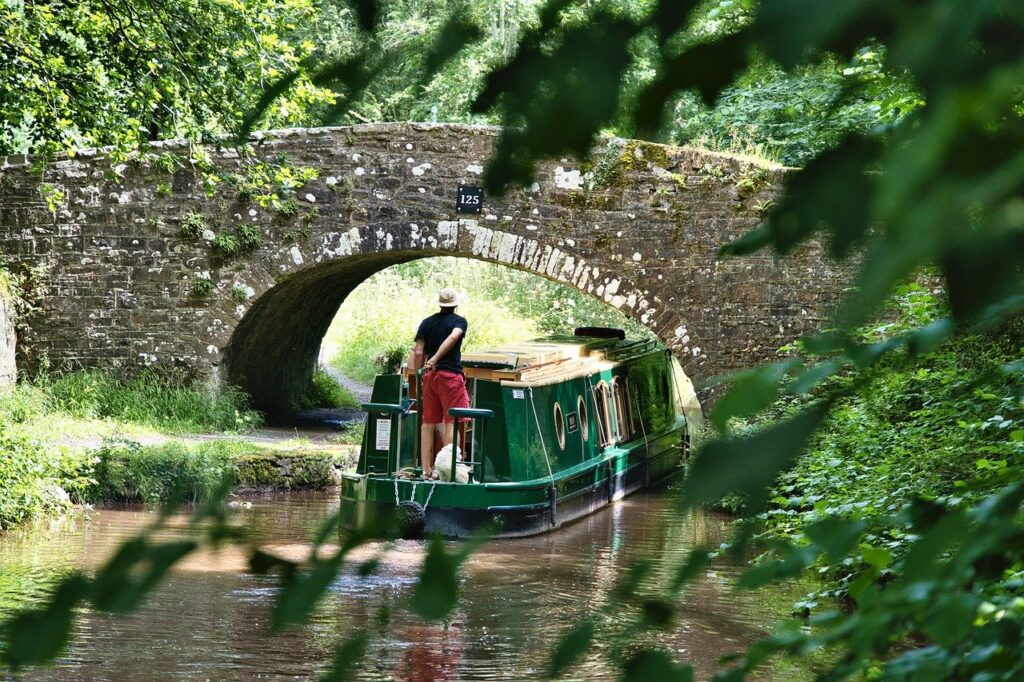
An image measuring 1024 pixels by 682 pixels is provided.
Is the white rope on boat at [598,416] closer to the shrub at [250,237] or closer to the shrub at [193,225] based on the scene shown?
the shrub at [250,237]

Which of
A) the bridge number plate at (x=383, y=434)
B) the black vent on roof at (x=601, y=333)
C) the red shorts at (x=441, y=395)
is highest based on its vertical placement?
the black vent on roof at (x=601, y=333)

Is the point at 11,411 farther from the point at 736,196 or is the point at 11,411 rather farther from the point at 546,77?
the point at 546,77

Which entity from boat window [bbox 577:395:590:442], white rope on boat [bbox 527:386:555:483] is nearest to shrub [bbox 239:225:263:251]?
boat window [bbox 577:395:590:442]

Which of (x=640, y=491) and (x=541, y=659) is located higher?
(x=541, y=659)

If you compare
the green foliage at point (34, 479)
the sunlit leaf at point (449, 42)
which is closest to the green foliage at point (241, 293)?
the green foliage at point (34, 479)

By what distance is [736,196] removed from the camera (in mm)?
11578

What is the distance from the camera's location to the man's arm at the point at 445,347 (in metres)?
9.23

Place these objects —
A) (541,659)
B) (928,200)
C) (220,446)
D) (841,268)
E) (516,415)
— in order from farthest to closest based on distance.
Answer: (220,446)
(516,415)
(541,659)
(841,268)
(928,200)

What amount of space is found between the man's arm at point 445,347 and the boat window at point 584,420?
5.31ft

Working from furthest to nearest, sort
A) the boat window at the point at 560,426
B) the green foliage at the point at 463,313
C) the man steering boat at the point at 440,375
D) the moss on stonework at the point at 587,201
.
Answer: the green foliage at the point at 463,313 → the moss on stonework at the point at 587,201 → the boat window at the point at 560,426 → the man steering boat at the point at 440,375

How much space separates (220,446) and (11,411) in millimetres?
2421

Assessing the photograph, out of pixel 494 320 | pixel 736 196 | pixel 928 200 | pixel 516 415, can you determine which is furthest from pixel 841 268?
pixel 494 320

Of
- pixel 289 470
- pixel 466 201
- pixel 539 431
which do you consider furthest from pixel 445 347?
pixel 466 201

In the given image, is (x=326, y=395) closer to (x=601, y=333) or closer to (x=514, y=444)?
(x=601, y=333)
